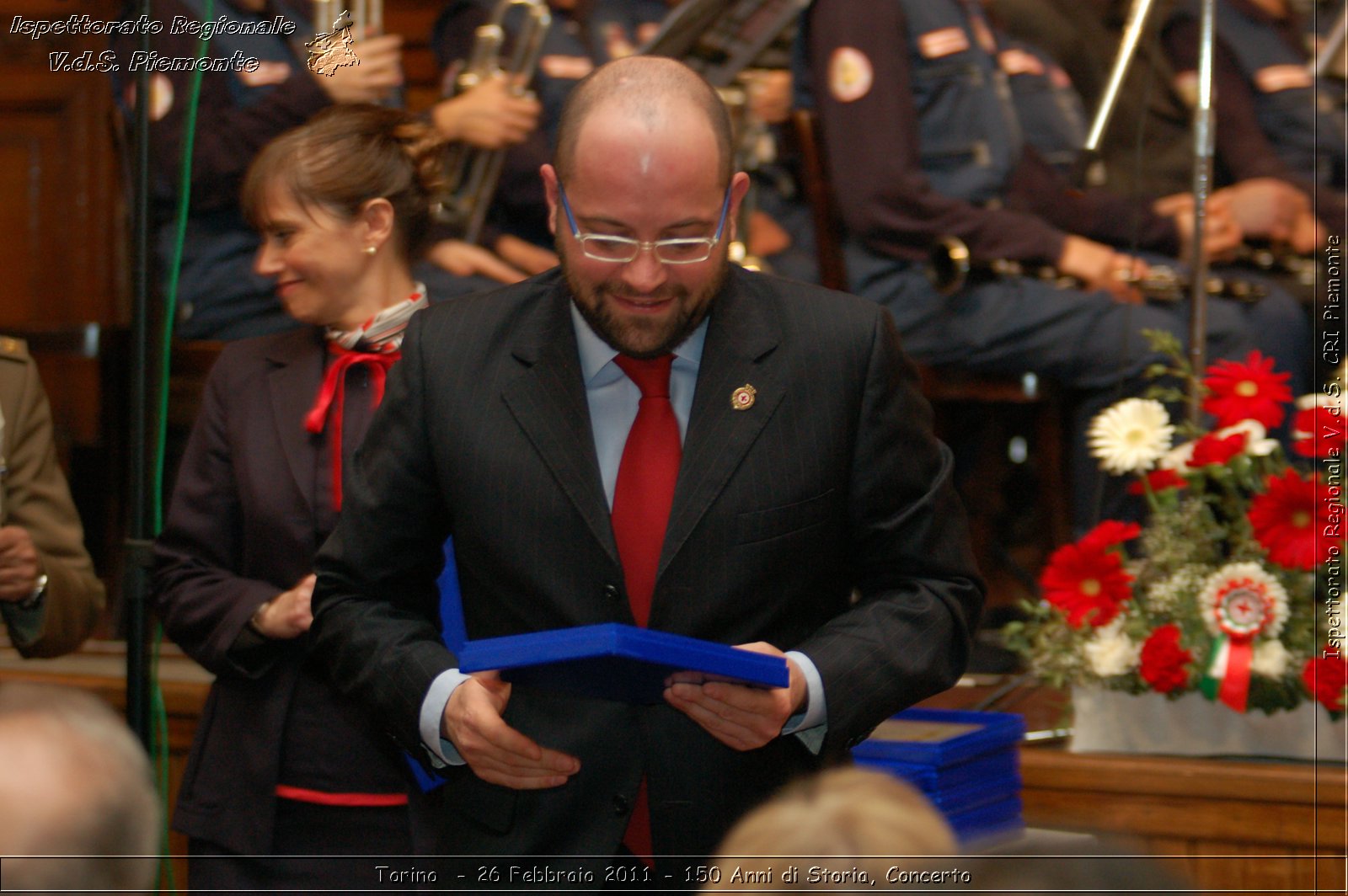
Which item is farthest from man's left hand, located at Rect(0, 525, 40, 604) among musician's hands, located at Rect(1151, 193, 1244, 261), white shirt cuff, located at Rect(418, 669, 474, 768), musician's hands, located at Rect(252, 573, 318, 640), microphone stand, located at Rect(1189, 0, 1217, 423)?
musician's hands, located at Rect(1151, 193, 1244, 261)

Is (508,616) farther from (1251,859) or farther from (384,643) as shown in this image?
(1251,859)

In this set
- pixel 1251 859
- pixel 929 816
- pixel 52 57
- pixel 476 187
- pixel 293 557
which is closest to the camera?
pixel 929 816

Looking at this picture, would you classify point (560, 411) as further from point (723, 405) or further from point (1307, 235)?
point (1307, 235)

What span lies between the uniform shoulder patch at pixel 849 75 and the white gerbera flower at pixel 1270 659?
1970mm

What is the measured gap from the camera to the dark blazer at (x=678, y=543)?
1764 mm

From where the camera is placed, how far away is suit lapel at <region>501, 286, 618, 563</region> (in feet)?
5.84

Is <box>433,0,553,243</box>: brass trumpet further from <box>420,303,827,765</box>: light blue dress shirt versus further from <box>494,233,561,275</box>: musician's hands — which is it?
<box>420,303,827,765</box>: light blue dress shirt

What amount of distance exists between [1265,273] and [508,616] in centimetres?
296

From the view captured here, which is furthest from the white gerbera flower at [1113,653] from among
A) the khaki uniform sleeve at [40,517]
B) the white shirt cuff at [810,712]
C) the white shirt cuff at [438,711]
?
the khaki uniform sleeve at [40,517]

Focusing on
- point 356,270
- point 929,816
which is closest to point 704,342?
point 356,270

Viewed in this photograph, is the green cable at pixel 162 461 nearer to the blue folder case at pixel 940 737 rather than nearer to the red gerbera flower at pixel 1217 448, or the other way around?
the blue folder case at pixel 940 737

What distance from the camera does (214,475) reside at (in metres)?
2.33

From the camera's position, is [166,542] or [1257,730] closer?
[166,542]

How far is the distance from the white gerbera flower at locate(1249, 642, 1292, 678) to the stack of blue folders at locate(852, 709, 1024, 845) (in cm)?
43
